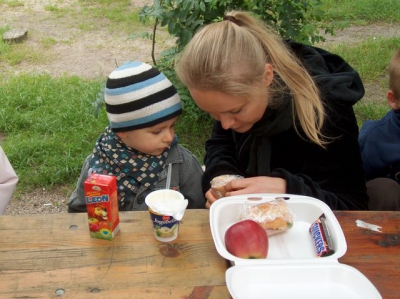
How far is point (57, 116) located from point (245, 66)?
2754 millimetres

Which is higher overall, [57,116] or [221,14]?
[221,14]

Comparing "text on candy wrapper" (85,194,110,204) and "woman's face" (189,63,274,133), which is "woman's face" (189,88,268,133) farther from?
"text on candy wrapper" (85,194,110,204)

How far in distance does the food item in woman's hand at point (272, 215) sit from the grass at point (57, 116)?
7.15ft

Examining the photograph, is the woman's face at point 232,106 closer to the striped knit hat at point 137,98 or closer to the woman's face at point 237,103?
A: the woman's face at point 237,103

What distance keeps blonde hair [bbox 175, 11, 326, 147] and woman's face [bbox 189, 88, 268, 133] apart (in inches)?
0.9

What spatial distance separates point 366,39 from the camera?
19.8 feet

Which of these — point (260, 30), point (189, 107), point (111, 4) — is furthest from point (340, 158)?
point (111, 4)

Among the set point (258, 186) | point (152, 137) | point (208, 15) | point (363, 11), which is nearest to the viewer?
point (258, 186)

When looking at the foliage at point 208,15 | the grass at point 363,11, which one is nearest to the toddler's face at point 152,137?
the foliage at point 208,15

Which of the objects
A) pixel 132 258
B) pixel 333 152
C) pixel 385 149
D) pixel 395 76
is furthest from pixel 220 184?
pixel 395 76

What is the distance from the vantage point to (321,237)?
1.43 m

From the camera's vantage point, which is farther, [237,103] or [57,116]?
[57,116]

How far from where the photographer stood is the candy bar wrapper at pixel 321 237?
140 centimetres

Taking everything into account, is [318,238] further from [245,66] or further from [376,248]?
[245,66]
